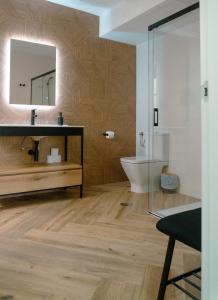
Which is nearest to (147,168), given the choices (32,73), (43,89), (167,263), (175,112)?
(175,112)

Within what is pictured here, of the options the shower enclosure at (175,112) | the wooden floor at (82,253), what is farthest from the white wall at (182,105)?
the wooden floor at (82,253)

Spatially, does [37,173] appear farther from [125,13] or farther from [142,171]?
[125,13]

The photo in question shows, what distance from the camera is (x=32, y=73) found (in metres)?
3.29

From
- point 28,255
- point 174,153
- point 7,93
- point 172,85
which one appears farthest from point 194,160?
point 7,93

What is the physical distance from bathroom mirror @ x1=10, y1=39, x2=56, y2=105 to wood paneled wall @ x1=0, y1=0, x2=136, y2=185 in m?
0.09

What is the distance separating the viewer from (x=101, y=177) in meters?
3.97

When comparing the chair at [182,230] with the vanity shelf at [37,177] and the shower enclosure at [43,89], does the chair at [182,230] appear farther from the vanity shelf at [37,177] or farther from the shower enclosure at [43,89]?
the shower enclosure at [43,89]

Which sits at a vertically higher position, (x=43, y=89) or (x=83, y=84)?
(x=83, y=84)

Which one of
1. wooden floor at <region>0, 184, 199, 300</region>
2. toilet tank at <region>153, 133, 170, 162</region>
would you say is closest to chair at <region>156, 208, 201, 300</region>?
wooden floor at <region>0, 184, 199, 300</region>

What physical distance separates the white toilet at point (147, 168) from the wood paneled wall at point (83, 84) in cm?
68

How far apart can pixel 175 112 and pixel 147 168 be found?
0.83 meters

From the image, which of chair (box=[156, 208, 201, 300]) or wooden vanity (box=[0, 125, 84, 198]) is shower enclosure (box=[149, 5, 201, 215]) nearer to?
wooden vanity (box=[0, 125, 84, 198])

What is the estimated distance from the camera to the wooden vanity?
2.70 meters

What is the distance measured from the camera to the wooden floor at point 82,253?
4.57ft
